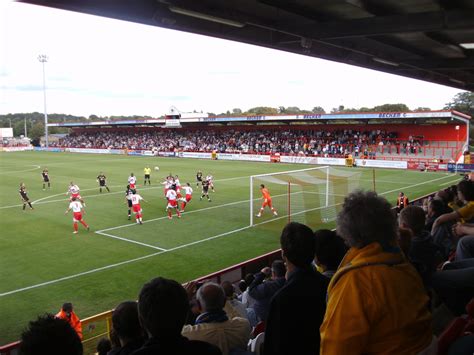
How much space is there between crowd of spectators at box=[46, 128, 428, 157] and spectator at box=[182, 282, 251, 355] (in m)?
45.4

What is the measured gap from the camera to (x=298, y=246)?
325cm

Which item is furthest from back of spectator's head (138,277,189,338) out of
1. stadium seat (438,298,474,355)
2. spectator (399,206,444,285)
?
spectator (399,206,444,285)

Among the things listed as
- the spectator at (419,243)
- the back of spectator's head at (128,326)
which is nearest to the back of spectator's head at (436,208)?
the spectator at (419,243)

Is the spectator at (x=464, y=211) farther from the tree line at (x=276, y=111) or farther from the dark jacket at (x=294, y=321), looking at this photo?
the tree line at (x=276, y=111)

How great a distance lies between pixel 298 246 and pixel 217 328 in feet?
3.40

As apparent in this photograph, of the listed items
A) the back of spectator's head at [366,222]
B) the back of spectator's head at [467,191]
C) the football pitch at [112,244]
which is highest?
the back of spectator's head at [366,222]

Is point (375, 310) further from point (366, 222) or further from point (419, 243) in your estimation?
point (419, 243)

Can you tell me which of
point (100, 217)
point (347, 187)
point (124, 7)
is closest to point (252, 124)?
point (347, 187)

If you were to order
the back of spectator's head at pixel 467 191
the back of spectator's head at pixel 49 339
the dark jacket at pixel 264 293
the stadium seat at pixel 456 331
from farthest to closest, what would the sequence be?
1. the back of spectator's head at pixel 467 191
2. the dark jacket at pixel 264 293
3. the stadium seat at pixel 456 331
4. the back of spectator's head at pixel 49 339

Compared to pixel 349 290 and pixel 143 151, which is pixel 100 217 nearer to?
pixel 349 290

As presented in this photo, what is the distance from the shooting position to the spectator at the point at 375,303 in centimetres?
218

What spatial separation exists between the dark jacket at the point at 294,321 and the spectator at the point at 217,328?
28.4 inches

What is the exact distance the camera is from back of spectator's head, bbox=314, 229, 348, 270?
3.84m

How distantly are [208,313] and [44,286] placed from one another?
10.1 metres
